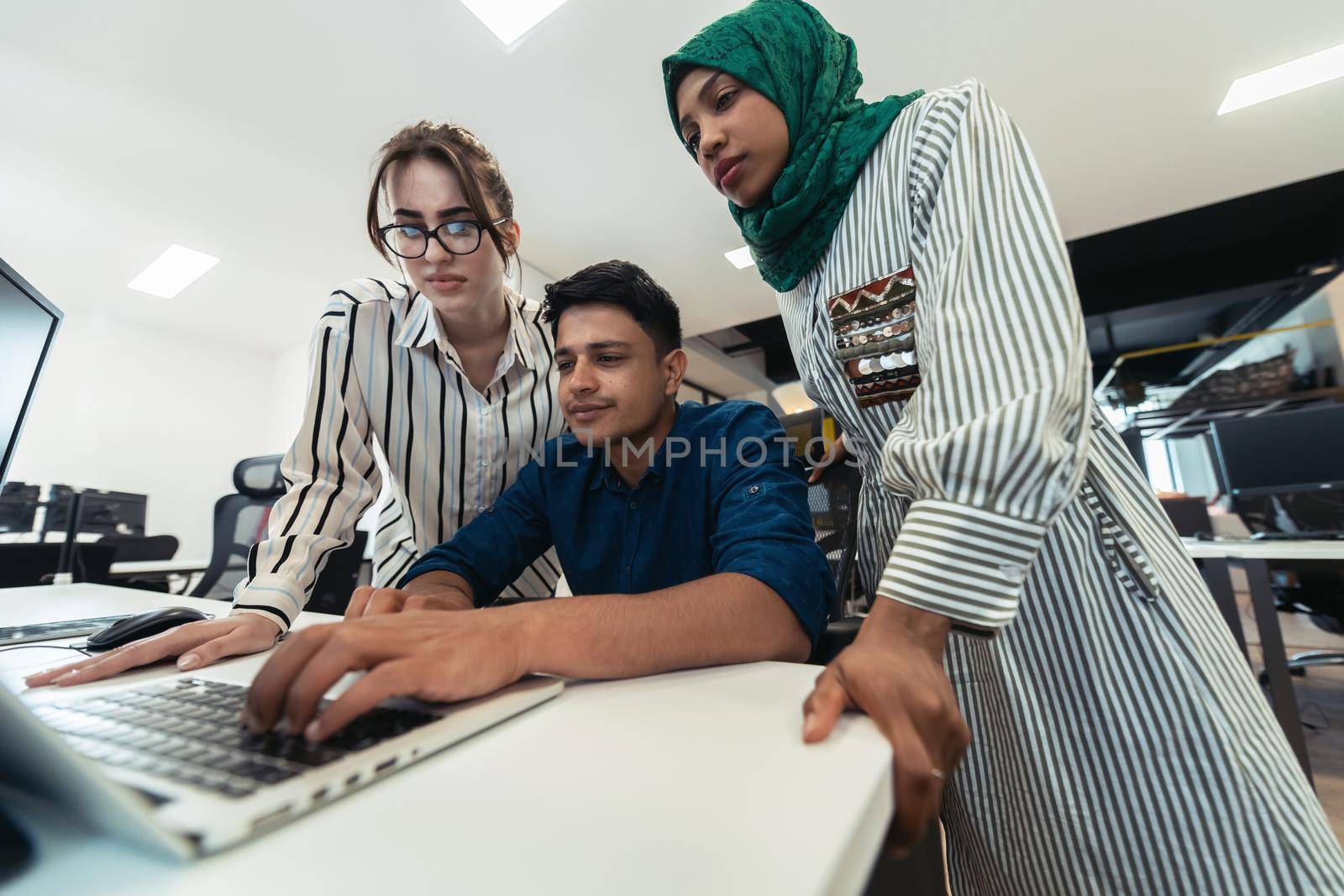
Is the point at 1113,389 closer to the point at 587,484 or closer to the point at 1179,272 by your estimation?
the point at 1179,272

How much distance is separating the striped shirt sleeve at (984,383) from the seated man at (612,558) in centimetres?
19

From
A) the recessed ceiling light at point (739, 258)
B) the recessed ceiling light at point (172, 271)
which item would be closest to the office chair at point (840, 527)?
the recessed ceiling light at point (739, 258)

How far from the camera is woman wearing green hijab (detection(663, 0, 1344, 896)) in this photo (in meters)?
0.47

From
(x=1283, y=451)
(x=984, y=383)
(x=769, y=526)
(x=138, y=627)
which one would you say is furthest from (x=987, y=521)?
(x=1283, y=451)

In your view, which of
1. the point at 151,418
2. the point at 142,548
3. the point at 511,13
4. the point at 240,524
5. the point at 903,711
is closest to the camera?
the point at 903,711

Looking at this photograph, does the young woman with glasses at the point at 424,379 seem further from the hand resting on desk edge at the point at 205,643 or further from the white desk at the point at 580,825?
the white desk at the point at 580,825

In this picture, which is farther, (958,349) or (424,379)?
(424,379)

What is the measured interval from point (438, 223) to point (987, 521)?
1097 mm

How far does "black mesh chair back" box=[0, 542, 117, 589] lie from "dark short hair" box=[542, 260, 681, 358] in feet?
9.15

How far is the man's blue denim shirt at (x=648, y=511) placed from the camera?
0.85m

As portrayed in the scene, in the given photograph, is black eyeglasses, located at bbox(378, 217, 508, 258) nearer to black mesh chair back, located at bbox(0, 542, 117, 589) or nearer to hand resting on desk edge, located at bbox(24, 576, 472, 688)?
hand resting on desk edge, located at bbox(24, 576, 472, 688)

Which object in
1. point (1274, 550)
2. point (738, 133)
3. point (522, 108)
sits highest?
point (522, 108)

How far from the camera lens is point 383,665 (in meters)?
0.40

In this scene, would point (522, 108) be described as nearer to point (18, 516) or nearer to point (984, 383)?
point (984, 383)
